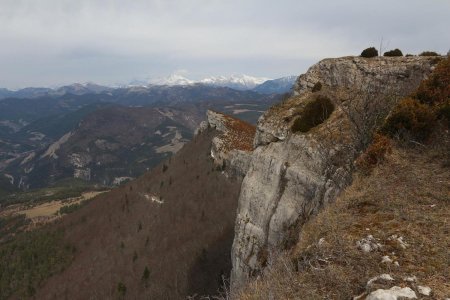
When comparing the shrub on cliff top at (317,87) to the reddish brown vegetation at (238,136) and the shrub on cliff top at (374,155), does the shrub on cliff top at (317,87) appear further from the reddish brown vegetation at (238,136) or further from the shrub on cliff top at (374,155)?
the reddish brown vegetation at (238,136)

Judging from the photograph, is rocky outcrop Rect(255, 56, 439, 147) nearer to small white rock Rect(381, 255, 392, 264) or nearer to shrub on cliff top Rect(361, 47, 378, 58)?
shrub on cliff top Rect(361, 47, 378, 58)

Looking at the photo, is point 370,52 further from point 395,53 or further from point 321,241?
point 321,241

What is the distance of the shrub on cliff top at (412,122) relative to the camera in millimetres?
22453

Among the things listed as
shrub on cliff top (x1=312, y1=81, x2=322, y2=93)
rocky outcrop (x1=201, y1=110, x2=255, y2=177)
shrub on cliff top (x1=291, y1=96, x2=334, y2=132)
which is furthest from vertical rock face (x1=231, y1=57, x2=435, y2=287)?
rocky outcrop (x1=201, y1=110, x2=255, y2=177)

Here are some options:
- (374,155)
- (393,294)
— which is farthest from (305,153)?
(393,294)

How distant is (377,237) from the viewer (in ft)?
46.6

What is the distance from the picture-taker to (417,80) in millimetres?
33250

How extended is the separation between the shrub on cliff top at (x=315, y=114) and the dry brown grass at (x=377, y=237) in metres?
12.1

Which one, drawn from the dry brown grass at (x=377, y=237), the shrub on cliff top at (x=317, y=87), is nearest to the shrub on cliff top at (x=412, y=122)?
the dry brown grass at (x=377, y=237)

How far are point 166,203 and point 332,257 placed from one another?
443 ft

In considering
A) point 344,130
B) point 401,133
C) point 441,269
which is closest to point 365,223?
point 441,269

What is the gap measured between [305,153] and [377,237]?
1694 cm

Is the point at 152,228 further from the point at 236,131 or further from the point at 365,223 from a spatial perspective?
the point at 365,223

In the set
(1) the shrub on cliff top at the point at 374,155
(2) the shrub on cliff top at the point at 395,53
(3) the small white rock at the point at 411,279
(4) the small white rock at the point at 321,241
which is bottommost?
(4) the small white rock at the point at 321,241
